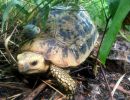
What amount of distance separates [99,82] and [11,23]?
0.71 meters

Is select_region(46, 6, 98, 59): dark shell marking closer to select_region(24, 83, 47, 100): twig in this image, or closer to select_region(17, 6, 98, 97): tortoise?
select_region(17, 6, 98, 97): tortoise

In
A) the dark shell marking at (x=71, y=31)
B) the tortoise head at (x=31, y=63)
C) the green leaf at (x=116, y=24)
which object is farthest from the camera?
the dark shell marking at (x=71, y=31)

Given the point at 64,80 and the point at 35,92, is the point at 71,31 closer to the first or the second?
the point at 64,80

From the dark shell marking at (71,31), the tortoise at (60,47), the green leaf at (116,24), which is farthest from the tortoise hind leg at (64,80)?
the green leaf at (116,24)

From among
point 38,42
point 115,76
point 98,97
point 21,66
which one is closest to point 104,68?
point 115,76

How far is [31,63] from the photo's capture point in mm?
1795

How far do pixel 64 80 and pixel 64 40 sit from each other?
0.26 metres

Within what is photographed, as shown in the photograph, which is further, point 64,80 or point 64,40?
point 64,40

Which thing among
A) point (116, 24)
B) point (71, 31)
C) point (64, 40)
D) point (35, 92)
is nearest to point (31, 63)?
point (35, 92)

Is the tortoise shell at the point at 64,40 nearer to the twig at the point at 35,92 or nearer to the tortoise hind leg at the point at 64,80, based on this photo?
the tortoise hind leg at the point at 64,80

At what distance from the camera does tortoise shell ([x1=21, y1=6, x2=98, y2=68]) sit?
1.91 metres

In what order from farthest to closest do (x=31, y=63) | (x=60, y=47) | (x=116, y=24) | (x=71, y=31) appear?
(x=71, y=31), (x=60, y=47), (x=31, y=63), (x=116, y=24)

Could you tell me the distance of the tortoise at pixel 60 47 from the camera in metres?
1.83

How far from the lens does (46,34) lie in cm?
198
